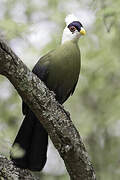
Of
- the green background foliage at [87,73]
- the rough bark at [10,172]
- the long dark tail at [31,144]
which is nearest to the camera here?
the rough bark at [10,172]

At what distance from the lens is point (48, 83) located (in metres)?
3.18

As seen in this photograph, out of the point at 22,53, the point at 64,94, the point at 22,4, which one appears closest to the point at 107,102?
the point at 22,53

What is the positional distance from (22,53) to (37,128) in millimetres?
1885

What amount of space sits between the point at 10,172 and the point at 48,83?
0.90 meters

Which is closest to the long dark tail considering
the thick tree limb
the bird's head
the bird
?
the bird

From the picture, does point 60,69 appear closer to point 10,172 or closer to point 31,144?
point 31,144

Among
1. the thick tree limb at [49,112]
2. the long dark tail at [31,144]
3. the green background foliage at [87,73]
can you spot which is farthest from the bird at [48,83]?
the green background foliage at [87,73]

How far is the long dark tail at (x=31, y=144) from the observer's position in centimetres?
274

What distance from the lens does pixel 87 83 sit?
5.15m

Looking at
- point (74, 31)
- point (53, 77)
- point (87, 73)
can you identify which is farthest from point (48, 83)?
point (87, 73)

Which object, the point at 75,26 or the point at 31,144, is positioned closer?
the point at 31,144

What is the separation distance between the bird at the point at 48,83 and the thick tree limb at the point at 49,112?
32 cm

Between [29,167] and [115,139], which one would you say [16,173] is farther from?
[115,139]

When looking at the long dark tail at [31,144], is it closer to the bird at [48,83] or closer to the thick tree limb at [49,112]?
the bird at [48,83]
